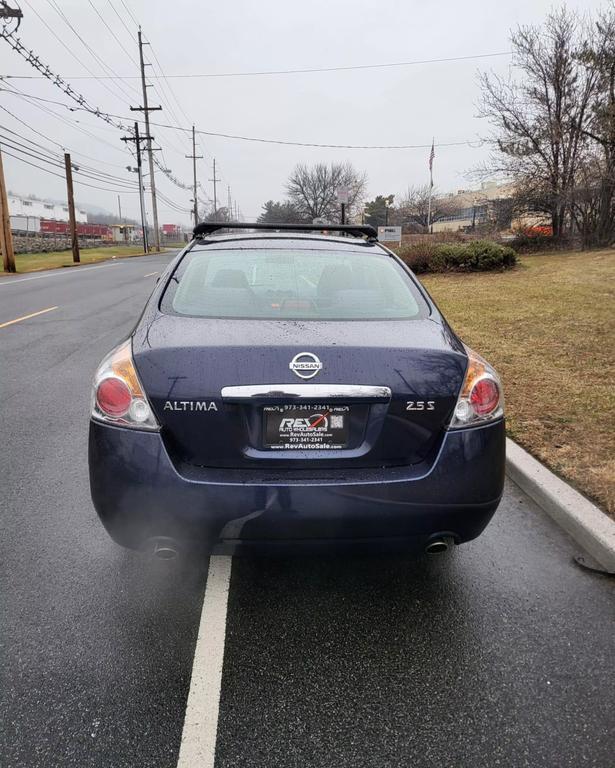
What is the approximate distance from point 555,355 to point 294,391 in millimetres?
5694

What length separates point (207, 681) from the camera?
2104mm

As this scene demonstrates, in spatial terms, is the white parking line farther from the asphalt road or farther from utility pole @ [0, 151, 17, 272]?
utility pole @ [0, 151, 17, 272]

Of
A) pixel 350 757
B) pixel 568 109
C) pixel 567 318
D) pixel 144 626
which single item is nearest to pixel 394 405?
pixel 350 757

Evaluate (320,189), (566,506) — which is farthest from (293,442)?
(320,189)

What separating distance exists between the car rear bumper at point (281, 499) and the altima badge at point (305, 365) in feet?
1.28

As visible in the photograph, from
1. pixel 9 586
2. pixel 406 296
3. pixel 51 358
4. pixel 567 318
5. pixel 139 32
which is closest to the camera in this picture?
pixel 9 586

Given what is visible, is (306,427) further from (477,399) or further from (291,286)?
(291,286)

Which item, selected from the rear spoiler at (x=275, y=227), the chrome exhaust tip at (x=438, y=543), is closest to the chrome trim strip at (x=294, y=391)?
the chrome exhaust tip at (x=438, y=543)

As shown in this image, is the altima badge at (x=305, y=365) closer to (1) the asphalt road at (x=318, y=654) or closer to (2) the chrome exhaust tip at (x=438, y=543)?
(2) the chrome exhaust tip at (x=438, y=543)

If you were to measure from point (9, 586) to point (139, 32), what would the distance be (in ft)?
204

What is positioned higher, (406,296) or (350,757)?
(406,296)

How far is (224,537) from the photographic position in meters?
2.24

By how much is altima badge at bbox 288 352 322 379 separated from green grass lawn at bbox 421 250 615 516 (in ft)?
6.91

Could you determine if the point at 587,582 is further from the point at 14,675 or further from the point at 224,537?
the point at 14,675
